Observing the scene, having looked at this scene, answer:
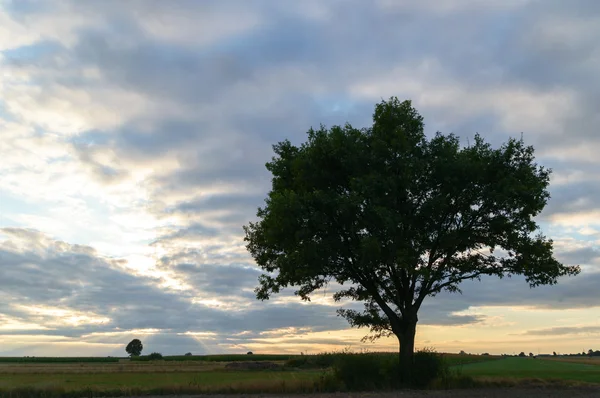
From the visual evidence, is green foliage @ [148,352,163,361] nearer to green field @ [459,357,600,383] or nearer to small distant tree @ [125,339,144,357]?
small distant tree @ [125,339,144,357]

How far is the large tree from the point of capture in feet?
87.7

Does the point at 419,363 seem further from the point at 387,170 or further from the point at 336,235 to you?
the point at 387,170

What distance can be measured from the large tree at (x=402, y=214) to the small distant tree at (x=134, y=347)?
180 m

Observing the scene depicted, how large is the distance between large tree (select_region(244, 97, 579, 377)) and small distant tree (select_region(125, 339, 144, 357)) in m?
180

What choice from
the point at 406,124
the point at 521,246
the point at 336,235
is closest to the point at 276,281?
the point at 336,235

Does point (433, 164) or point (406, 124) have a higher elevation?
point (406, 124)

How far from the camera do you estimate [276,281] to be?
3136cm

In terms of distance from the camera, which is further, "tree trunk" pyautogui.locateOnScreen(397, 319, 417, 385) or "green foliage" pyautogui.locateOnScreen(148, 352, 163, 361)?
"green foliage" pyautogui.locateOnScreen(148, 352, 163, 361)

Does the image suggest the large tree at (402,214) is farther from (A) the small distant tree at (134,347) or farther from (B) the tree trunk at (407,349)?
(A) the small distant tree at (134,347)

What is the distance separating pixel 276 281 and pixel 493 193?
1410cm

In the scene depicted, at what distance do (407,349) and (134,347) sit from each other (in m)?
184

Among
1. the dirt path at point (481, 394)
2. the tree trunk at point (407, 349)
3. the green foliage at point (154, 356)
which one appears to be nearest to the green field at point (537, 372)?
the dirt path at point (481, 394)

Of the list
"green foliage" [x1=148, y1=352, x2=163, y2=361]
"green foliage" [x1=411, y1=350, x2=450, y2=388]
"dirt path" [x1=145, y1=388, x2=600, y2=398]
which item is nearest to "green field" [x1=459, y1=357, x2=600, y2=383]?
"green foliage" [x1=411, y1=350, x2=450, y2=388]

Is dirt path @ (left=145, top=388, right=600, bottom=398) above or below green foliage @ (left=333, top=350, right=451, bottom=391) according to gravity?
below
